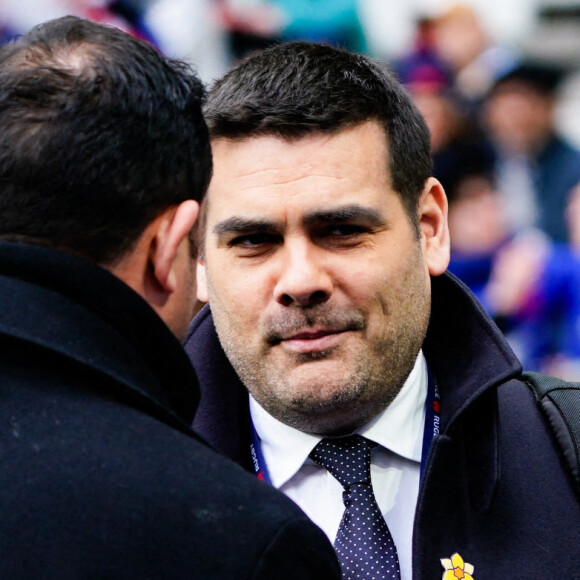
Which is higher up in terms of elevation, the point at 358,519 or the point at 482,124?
the point at 358,519

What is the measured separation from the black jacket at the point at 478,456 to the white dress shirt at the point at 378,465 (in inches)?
2.9

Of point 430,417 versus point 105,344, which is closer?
point 105,344

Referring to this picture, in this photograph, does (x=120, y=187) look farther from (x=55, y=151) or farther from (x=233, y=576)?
(x=233, y=576)

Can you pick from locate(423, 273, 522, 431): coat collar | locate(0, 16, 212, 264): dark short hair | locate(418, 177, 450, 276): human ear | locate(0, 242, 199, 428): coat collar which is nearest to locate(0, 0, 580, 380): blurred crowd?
locate(418, 177, 450, 276): human ear

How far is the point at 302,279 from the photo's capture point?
232 cm

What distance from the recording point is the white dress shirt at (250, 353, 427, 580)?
2.32 m

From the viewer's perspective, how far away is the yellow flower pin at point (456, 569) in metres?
2.14

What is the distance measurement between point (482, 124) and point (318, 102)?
3.80 m

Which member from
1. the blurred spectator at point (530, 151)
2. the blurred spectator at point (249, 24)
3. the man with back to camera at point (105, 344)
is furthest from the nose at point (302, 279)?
the blurred spectator at point (249, 24)

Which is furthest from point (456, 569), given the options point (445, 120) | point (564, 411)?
point (445, 120)

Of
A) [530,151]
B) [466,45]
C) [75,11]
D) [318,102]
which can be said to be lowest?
[530,151]

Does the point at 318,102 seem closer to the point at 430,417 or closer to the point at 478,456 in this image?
the point at 430,417

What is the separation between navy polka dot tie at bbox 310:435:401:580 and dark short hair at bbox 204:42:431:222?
24.1 inches

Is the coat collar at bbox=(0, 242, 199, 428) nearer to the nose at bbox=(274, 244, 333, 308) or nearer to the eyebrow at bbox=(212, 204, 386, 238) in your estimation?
the nose at bbox=(274, 244, 333, 308)
